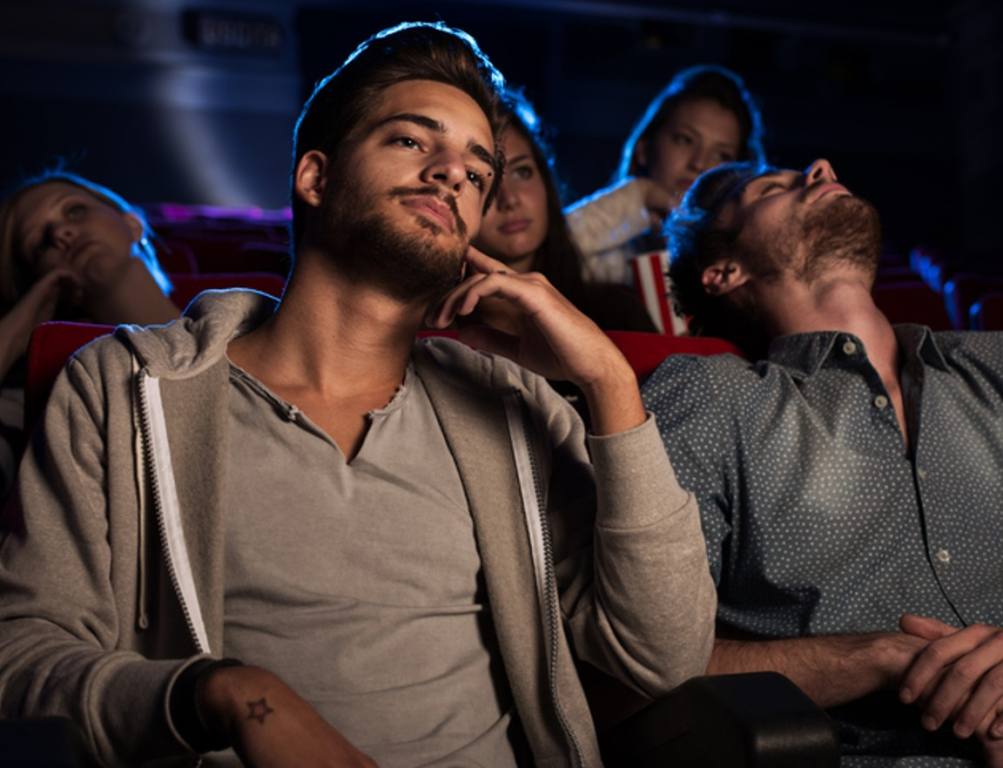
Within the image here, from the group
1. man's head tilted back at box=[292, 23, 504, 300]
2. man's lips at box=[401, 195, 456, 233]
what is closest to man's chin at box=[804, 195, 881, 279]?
man's head tilted back at box=[292, 23, 504, 300]

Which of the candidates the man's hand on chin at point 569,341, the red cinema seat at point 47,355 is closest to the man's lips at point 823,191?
the man's hand on chin at point 569,341

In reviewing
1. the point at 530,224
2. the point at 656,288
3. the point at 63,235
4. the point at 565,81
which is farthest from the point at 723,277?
the point at 565,81

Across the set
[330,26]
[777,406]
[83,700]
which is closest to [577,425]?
[777,406]

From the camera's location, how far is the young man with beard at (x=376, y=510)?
31.9 inches

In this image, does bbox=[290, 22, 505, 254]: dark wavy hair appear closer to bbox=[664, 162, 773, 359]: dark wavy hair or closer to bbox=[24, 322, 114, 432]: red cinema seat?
bbox=[24, 322, 114, 432]: red cinema seat

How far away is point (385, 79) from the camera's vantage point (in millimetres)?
1030

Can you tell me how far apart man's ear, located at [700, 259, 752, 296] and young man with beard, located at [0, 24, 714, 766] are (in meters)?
0.38

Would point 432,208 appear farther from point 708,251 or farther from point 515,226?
point 515,226

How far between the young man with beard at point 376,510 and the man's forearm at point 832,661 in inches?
3.6

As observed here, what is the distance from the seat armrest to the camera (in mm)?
659

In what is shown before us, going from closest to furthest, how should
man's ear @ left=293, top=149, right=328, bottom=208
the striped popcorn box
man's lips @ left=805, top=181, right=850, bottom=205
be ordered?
man's ear @ left=293, top=149, right=328, bottom=208 < man's lips @ left=805, top=181, right=850, bottom=205 < the striped popcorn box

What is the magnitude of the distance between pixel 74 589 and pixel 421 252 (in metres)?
0.34

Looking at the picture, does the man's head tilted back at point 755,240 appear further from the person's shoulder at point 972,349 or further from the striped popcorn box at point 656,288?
the striped popcorn box at point 656,288

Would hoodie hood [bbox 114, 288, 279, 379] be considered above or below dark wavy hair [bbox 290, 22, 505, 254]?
below
